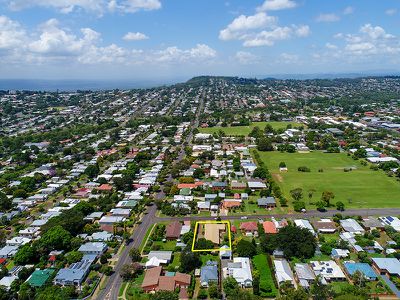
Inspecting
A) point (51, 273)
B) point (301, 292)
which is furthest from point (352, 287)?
point (51, 273)

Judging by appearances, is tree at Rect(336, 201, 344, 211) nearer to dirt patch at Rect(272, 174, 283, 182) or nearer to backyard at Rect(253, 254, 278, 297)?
dirt patch at Rect(272, 174, 283, 182)

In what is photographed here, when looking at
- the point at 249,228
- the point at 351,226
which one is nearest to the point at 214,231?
the point at 249,228

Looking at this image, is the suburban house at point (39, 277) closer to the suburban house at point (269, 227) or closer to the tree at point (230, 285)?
the tree at point (230, 285)

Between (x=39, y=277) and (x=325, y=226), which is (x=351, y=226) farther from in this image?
(x=39, y=277)

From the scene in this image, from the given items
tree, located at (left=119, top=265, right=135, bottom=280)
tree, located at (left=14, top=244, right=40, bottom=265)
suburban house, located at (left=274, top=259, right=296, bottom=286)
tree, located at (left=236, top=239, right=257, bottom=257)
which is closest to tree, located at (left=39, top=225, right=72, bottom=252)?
tree, located at (left=14, top=244, right=40, bottom=265)

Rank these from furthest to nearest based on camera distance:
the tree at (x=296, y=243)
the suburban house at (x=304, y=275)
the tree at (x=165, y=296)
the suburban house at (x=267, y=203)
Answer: the suburban house at (x=267, y=203) → the tree at (x=296, y=243) → the suburban house at (x=304, y=275) → the tree at (x=165, y=296)

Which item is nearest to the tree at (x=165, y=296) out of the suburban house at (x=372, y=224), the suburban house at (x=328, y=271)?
the suburban house at (x=328, y=271)
